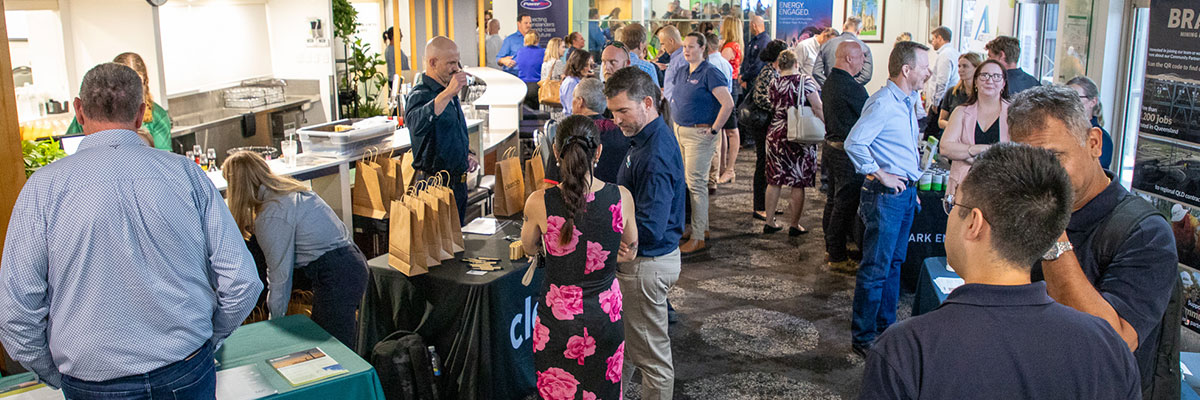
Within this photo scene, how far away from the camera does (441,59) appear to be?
16.3 ft

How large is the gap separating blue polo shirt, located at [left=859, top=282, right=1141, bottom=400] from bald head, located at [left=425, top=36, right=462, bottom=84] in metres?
3.80


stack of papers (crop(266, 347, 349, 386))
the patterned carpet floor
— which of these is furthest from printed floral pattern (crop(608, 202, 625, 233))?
the patterned carpet floor

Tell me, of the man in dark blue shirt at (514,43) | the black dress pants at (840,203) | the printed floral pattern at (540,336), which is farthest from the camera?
the man in dark blue shirt at (514,43)

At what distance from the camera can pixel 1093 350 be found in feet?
5.00

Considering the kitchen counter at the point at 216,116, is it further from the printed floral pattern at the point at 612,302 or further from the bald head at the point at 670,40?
the printed floral pattern at the point at 612,302

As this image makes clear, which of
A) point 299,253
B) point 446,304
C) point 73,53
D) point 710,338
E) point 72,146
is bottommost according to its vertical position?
point 710,338

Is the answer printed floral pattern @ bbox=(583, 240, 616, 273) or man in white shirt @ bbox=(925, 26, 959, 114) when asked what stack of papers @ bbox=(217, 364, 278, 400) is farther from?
man in white shirt @ bbox=(925, 26, 959, 114)

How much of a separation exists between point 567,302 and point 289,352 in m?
0.96

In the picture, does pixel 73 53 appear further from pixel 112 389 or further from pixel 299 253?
pixel 112 389

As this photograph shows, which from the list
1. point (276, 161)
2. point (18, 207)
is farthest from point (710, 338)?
point (18, 207)

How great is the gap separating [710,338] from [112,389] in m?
3.12

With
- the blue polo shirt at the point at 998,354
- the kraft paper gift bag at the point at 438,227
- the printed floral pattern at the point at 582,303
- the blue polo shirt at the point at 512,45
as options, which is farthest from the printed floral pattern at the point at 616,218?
the blue polo shirt at the point at 512,45

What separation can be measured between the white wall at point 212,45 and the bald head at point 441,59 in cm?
413

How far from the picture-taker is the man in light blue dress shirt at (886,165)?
437 cm
